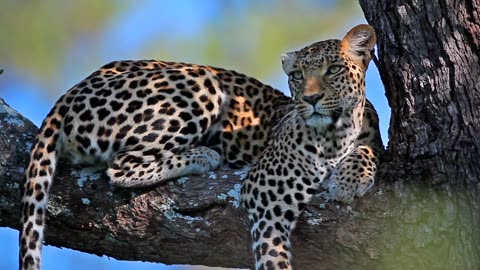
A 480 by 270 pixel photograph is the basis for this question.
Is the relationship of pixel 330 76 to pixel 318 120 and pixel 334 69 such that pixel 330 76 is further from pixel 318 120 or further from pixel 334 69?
pixel 318 120

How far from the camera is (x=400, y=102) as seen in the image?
7.48 metres

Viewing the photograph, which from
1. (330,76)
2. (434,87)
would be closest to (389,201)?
(434,87)

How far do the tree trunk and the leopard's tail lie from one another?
18 centimetres

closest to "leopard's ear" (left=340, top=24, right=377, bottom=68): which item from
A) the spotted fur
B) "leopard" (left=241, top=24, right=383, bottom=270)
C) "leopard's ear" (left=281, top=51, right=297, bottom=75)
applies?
"leopard" (left=241, top=24, right=383, bottom=270)

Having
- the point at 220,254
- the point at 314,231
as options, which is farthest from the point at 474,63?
the point at 220,254

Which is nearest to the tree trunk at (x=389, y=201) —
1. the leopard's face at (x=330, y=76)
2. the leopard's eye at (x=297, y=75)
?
the leopard's face at (x=330, y=76)

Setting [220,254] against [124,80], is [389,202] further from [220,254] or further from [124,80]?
[124,80]

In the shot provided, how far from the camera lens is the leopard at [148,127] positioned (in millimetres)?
8234

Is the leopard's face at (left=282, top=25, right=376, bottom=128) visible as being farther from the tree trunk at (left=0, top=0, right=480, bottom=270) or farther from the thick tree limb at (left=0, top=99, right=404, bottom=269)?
the thick tree limb at (left=0, top=99, right=404, bottom=269)

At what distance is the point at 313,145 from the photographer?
8422mm

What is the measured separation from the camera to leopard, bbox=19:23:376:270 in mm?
8234

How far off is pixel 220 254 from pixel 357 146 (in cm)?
135

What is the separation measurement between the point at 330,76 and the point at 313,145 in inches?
21.7

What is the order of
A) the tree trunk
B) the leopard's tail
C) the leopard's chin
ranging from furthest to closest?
the leopard's chin, the leopard's tail, the tree trunk
